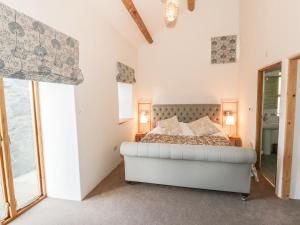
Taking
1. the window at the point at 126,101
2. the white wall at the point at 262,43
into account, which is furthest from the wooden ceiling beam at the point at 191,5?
the window at the point at 126,101

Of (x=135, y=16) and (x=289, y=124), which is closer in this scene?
(x=289, y=124)

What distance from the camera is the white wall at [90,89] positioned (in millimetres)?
2244

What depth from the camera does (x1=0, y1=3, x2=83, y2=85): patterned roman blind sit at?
1.56m

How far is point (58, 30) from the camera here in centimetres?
221

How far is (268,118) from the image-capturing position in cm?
388

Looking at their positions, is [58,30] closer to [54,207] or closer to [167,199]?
[54,207]

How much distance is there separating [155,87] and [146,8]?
2.10 m

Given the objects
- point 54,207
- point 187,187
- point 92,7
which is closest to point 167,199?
point 187,187

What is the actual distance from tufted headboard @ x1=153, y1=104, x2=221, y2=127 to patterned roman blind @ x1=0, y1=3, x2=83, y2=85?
117 inches

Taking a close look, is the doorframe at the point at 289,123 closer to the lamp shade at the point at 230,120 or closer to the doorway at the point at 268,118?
the doorway at the point at 268,118

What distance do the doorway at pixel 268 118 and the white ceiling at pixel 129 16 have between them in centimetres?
253

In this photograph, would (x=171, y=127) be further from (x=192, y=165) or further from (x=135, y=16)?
(x=135, y=16)

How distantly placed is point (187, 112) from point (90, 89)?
115 inches

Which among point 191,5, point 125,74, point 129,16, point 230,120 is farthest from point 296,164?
point 191,5
